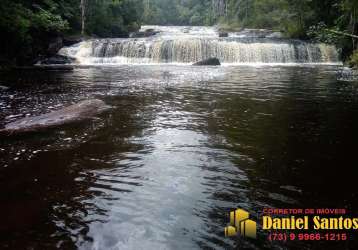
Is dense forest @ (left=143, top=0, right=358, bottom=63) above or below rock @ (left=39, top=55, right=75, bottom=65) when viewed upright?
above

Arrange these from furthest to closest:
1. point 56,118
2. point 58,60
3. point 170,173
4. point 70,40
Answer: point 70,40, point 58,60, point 56,118, point 170,173

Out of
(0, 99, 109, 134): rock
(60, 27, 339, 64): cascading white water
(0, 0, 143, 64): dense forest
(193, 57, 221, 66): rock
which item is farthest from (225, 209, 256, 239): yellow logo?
(60, 27, 339, 64): cascading white water

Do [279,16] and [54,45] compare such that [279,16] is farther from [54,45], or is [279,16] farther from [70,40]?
[54,45]

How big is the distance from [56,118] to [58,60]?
22530mm

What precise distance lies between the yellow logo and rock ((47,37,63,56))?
2980 cm

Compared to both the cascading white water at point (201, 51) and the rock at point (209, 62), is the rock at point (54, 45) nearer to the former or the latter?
the cascading white water at point (201, 51)

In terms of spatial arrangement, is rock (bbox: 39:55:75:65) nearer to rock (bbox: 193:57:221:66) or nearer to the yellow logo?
rock (bbox: 193:57:221:66)

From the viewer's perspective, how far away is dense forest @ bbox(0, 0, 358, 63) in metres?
20.9

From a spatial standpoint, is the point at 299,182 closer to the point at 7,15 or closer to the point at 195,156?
the point at 195,156

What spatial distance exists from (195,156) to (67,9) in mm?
33598

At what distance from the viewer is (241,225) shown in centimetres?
400

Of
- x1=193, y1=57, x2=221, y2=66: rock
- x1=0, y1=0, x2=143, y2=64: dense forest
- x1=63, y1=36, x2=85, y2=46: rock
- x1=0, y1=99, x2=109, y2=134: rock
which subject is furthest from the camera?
x1=63, y1=36, x2=85, y2=46: rock

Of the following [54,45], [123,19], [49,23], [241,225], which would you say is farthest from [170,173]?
[123,19]

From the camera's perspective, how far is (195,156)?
642cm
